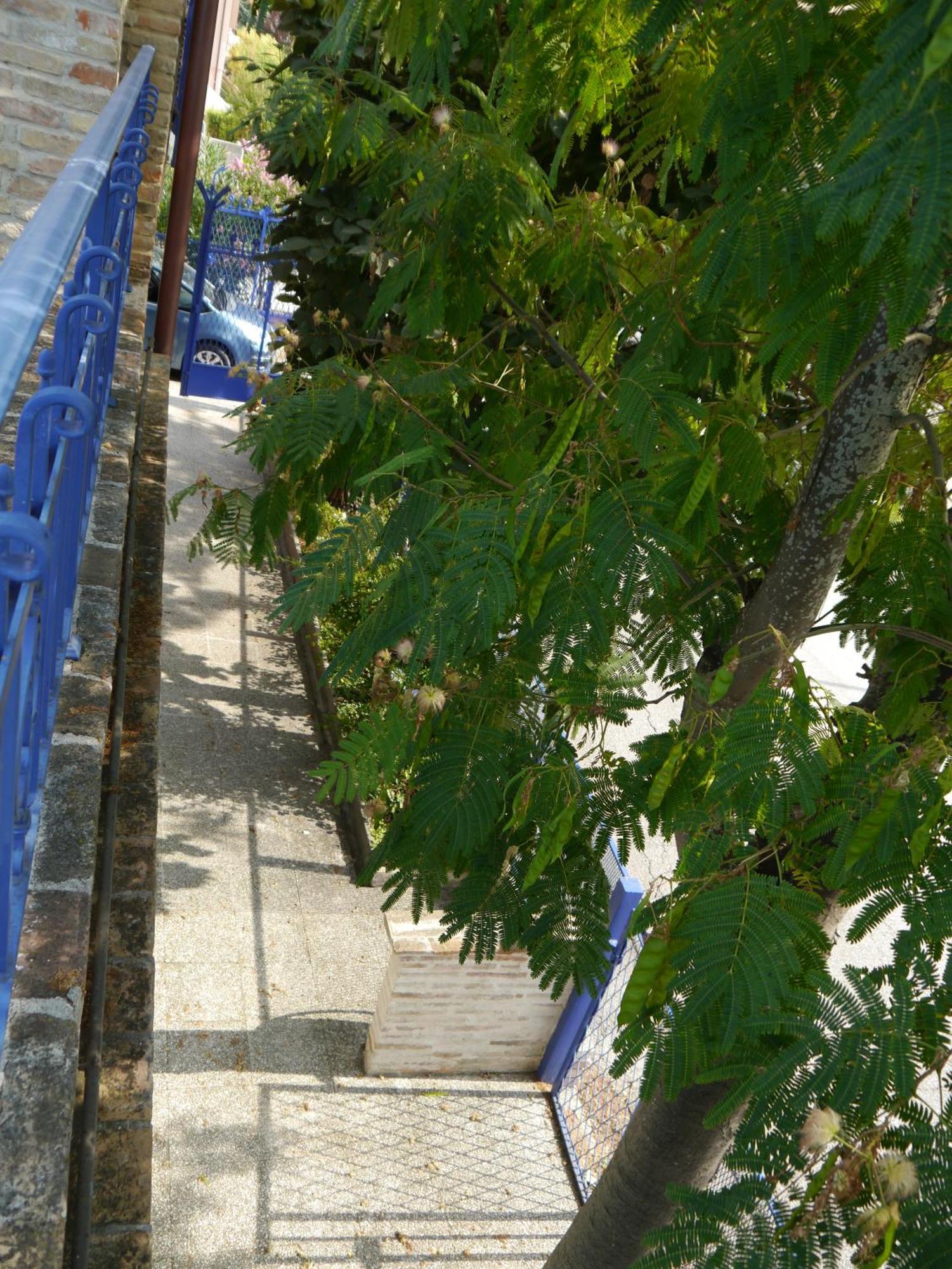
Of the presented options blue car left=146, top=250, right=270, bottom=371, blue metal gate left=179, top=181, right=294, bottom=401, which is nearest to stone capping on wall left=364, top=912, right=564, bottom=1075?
blue metal gate left=179, top=181, right=294, bottom=401

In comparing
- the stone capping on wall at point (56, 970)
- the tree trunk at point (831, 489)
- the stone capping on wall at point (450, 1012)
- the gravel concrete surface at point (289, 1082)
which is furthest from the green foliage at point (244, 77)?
the stone capping on wall at point (56, 970)

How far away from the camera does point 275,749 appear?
29.0 ft

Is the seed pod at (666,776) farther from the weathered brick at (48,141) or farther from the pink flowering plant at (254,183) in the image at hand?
the pink flowering plant at (254,183)

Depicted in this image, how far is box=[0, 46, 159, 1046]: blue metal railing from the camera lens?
5.06 ft

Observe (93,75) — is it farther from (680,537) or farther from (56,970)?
(56,970)

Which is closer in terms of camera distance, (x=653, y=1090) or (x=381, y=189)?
(x=653, y=1090)

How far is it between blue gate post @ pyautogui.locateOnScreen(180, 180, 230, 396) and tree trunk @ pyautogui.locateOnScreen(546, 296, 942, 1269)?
1127 cm

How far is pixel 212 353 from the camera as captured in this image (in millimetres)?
15250

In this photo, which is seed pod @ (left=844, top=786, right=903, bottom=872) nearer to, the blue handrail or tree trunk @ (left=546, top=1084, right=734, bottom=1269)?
tree trunk @ (left=546, top=1084, right=734, bottom=1269)

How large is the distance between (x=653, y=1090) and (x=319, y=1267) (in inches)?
126

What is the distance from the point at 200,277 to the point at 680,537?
Answer: 12.0m

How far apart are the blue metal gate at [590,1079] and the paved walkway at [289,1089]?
0.40 ft

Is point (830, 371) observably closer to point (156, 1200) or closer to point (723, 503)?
point (723, 503)

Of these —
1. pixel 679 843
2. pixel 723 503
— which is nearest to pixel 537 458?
pixel 723 503
